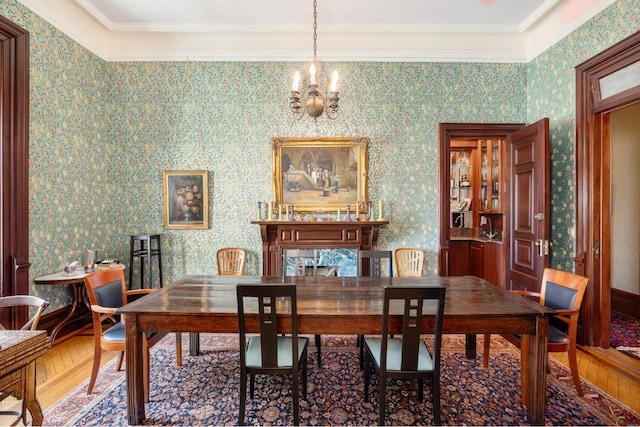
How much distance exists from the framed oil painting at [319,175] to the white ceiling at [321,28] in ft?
4.17

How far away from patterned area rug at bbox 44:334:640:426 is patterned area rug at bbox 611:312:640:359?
973 mm

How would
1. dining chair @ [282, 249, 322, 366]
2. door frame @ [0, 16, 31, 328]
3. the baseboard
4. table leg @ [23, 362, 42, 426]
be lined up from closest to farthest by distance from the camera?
table leg @ [23, 362, 42, 426] → dining chair @ [282, 249, 322, 366] → door frame @ [0, 16, 31, 328] → the baseboard

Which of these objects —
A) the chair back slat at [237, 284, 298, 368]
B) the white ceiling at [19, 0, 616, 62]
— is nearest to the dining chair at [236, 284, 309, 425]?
the chair back slat at [237, 284, 298, 368]

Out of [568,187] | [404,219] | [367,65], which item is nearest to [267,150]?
[367,65]

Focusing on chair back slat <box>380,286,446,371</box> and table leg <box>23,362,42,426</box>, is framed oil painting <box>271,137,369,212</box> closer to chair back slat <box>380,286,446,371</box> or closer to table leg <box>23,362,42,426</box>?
chair back slat <box>380,286,446,371</box>

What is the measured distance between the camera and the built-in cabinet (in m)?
4.48

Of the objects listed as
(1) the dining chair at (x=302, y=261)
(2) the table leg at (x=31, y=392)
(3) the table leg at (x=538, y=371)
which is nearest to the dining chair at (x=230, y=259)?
(1) the dining chair at (x=302, y=261)

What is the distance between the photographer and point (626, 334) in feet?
12.0

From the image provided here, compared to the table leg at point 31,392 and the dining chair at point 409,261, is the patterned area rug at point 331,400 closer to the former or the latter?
the table leg at point 31,392

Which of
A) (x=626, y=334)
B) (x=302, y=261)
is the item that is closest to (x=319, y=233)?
(x=302, y=261)

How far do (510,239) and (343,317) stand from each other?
3.23m

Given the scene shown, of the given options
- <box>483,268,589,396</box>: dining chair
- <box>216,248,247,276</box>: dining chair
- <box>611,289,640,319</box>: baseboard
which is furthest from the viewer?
<box>216,248,247,276</box>: dining chair

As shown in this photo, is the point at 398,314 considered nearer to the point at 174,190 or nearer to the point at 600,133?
the point at 600,133

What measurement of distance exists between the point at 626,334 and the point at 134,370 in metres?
5.11
